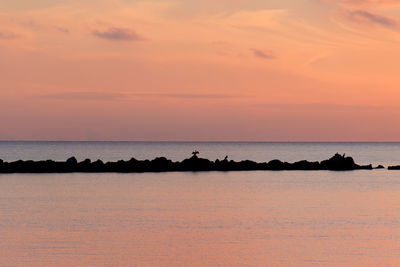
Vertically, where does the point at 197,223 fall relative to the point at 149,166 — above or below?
below

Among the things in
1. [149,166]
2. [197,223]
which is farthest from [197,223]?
[149,166]

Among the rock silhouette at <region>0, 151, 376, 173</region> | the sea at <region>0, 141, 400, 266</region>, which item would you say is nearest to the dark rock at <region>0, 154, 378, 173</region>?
the rock silhouette at <region>0, 151, 376, 173</region>

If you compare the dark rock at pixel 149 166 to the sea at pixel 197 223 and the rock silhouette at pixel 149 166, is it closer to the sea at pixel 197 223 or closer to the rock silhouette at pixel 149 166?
the rock silhouette at pixel 149 166

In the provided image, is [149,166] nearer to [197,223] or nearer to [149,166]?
[149,166]

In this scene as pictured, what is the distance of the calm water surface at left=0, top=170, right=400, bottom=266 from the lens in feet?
99.0

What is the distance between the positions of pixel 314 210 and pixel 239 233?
11890 mm

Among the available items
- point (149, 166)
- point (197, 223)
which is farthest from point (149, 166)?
point (197, 223)

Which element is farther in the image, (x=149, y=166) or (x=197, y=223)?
(x=149, y=166)

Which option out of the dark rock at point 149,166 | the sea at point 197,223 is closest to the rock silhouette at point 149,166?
the dark rock at point 149,166

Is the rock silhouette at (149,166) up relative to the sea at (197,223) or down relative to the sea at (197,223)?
up

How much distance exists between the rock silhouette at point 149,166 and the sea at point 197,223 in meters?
14.3

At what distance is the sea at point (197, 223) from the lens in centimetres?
3017

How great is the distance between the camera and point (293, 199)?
2130 inches

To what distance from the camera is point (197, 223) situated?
132 ft
